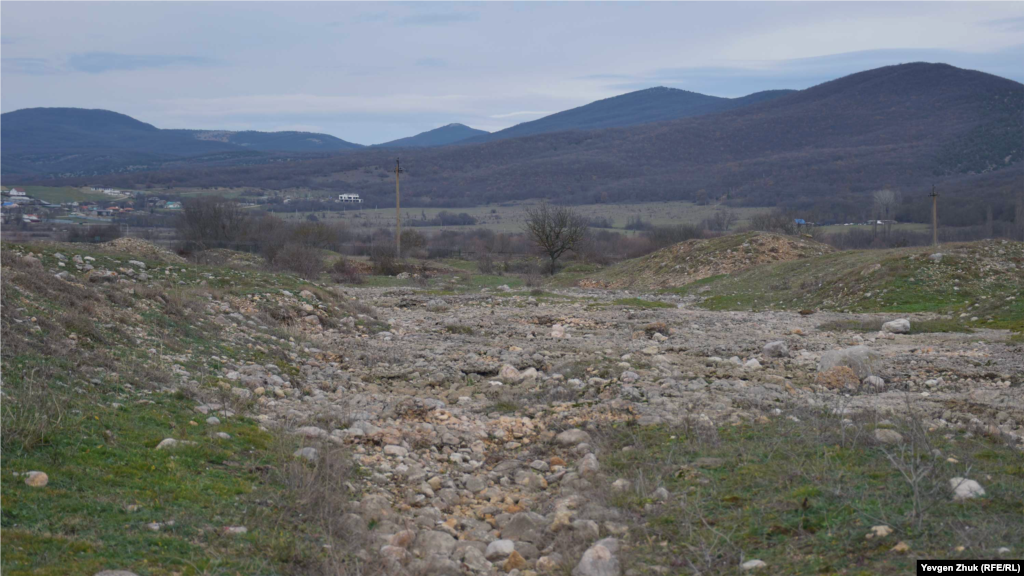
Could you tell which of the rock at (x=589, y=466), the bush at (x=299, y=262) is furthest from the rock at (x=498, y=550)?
the bush at (x=299, y=262)

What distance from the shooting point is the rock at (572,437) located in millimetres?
→ 6387

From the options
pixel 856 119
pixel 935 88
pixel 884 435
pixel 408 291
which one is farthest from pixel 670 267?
pixel 935 88

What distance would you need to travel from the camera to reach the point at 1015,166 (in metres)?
107

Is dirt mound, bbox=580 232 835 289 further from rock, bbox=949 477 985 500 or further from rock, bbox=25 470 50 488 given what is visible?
rock, bbox=25 470 50 488

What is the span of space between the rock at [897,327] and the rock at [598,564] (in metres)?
10.8

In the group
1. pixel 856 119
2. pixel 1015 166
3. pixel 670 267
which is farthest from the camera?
pixel 856 119

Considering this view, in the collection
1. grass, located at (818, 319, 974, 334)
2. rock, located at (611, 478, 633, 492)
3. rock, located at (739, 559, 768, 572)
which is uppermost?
rock, located at (739, 559, 768, 572)

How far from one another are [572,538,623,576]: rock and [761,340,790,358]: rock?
6.86 m

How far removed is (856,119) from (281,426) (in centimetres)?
15867

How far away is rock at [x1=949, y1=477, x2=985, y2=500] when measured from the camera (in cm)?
414

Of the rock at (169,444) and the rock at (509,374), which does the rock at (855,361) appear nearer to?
the rock at (509,374)

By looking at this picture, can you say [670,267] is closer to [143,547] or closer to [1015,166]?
[143,547]

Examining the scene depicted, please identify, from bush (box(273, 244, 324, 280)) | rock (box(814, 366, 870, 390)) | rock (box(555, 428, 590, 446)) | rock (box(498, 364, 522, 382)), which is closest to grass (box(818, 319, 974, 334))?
rock (box(814, 366, 870, 390))

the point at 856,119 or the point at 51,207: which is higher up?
the point at 856,119
